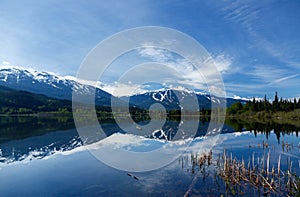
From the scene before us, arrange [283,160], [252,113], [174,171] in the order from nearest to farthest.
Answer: [174,171] → [283,160] → [252,113]

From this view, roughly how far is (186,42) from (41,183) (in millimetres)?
14766

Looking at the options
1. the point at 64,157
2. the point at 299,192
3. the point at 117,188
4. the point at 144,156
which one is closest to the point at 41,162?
the point at 64,157

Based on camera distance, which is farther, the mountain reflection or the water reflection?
the water reflection

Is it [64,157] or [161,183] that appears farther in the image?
[64,157]

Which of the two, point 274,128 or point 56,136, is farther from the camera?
point 274,128

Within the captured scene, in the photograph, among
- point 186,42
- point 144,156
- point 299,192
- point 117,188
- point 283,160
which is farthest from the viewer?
point 144,156

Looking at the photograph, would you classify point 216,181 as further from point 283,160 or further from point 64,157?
point 64,157

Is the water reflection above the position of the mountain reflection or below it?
above

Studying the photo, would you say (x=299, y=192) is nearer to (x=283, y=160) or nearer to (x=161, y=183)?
(x=161, y=183)

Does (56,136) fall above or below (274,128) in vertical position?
below

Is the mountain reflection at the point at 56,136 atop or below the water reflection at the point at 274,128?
below

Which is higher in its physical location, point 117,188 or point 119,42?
point 119,42

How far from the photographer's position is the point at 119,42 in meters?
19.0

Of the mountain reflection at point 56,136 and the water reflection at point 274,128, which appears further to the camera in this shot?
the water reflection at point 274,128
